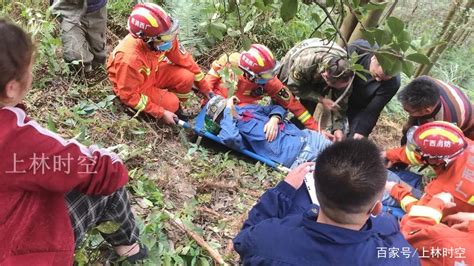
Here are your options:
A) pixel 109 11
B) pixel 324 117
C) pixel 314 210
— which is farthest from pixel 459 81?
pixel 314 210

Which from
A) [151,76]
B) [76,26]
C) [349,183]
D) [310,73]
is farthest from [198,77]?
[349,183]

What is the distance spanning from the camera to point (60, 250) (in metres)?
1.74

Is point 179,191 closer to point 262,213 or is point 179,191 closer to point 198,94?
point 262,213

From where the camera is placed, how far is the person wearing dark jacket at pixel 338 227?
68.4 inches

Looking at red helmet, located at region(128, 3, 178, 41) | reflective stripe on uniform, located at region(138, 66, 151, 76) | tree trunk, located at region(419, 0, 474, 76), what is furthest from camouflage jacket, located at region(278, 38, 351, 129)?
tree trunk, located at region(419, 0, 474, 76)

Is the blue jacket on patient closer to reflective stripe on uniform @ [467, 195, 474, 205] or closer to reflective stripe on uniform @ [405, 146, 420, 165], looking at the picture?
reflective stripe on uniform @ [405, 146, 420, 165]

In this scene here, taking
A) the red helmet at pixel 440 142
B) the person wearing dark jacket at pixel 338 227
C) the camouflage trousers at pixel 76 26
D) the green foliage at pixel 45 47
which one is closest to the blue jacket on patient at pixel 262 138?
the red helmet at pixel 440 142

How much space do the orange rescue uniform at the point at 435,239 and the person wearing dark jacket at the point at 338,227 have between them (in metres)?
0.68

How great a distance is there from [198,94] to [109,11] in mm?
1571

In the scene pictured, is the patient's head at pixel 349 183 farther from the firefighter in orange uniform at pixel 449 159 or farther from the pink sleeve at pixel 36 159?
the firefighter in orange uniform at pixel 449 159

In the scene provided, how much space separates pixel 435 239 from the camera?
2572 millimetres

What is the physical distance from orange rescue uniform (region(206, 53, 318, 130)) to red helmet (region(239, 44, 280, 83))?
25cm

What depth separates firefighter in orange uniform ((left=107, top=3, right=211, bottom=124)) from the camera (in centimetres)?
369

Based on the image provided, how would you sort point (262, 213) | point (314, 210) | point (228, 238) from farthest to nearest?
point (228, 238) < point (262, 213) < point (314, 210)
